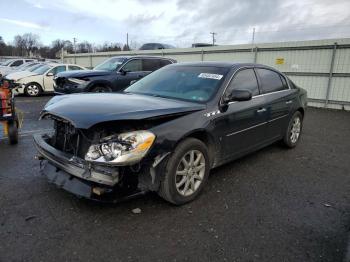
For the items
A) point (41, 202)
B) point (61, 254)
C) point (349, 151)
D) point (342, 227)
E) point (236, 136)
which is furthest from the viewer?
point (349, 151)

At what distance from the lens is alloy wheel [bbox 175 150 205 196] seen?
3.43m

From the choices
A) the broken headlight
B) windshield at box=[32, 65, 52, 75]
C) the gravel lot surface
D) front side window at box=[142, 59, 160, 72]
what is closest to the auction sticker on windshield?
the gravel lot surface

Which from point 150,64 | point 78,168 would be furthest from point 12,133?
point 150,64

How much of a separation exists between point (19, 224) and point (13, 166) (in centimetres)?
186

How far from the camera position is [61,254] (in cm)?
258

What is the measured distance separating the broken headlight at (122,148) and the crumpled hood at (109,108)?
0.62 ft

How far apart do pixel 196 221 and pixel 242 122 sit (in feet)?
5.49

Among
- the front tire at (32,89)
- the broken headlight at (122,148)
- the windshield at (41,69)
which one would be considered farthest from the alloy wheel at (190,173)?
the windshield at (41,69)

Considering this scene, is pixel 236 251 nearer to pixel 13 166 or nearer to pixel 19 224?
pixel 19 224

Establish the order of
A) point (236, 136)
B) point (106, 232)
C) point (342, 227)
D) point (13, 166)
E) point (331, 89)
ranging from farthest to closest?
point (331, 89) → point (13, 166) → point (236, 136) → point (342, 227) → point (106, 232)

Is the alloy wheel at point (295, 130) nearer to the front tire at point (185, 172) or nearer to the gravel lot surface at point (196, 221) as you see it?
the gravel lot surface at point (196, 221)

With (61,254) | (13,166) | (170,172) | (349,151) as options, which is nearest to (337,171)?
(349,151)

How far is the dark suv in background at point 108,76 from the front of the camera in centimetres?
961

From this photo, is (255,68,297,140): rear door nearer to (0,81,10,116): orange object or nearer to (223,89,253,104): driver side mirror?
(223,89,253,104): driver side mirror
